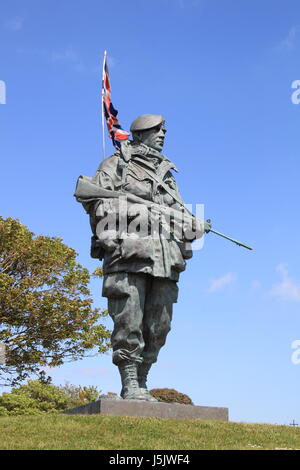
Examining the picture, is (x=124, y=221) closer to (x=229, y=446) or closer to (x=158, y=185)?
(x=158, y=185)

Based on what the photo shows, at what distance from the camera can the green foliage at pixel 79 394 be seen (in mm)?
34906

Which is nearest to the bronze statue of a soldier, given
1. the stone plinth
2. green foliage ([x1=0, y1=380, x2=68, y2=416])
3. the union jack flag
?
the stone plinth

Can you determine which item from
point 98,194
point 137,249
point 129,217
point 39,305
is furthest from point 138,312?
point 39,305

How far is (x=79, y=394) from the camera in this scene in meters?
37.9

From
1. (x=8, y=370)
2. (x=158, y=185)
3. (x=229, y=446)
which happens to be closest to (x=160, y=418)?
(x=229, y=446)

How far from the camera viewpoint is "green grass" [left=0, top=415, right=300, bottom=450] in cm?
774

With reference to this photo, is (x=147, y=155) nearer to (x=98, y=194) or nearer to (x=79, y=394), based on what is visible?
(x=98, y=194)

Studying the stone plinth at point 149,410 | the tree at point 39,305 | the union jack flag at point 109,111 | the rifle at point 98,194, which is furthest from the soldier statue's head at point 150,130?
the tree at point 39,305

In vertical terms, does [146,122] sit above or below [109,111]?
below

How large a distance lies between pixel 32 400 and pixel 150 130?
82.0 ft

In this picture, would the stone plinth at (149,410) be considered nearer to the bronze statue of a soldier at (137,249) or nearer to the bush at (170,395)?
the bronze statue of a soldier at (137,249)

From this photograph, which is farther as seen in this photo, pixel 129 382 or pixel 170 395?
pixel 170 395

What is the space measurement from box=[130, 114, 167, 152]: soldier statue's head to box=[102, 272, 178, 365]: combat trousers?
2.32 m

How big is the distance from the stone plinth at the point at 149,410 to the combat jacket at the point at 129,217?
193 cm
